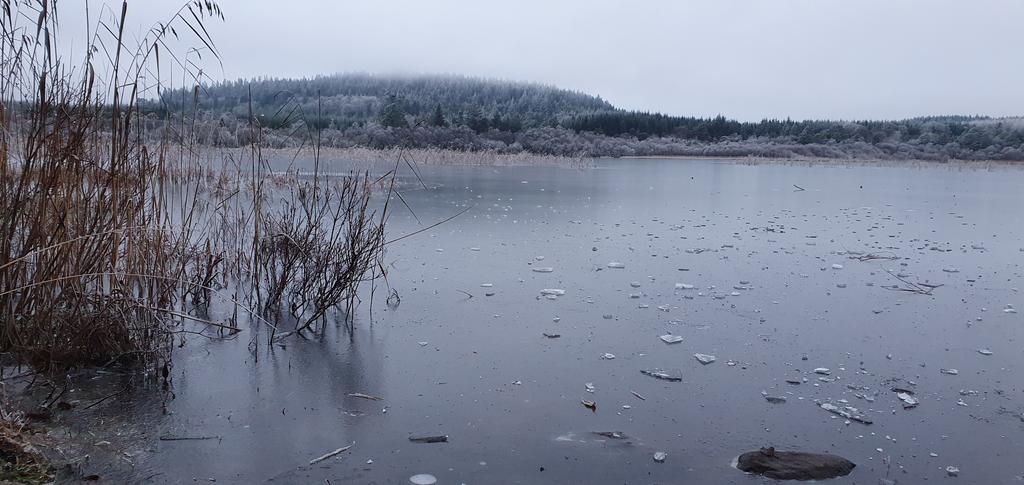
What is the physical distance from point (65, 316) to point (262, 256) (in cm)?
137

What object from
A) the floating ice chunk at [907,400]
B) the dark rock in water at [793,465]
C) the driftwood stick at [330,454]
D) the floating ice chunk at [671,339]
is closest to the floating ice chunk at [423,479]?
the driftwood stick at [330,454]

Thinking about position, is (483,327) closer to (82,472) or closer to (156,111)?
(82,472)

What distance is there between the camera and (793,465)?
237 cm

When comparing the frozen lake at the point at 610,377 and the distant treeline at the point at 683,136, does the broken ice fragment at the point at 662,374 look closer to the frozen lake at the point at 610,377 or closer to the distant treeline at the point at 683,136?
the frozen lake at the point at 610,377

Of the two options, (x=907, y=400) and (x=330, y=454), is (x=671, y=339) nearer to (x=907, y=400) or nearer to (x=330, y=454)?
(x=907, y=400)

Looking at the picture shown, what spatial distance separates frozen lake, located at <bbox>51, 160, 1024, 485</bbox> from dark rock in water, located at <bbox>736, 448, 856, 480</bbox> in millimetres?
59

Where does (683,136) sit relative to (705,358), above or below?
above

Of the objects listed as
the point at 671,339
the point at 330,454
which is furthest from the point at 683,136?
the point at 330,454

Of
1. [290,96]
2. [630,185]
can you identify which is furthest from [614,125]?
[290,96]

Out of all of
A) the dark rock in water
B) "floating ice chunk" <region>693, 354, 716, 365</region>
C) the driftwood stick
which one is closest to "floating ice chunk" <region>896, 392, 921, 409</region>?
the dark rock in water

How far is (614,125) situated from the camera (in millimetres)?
47844

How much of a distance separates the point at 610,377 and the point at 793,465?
0.99m

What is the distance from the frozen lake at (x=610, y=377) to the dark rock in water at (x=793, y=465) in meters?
0.06

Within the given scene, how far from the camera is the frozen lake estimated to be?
2.39 metres
